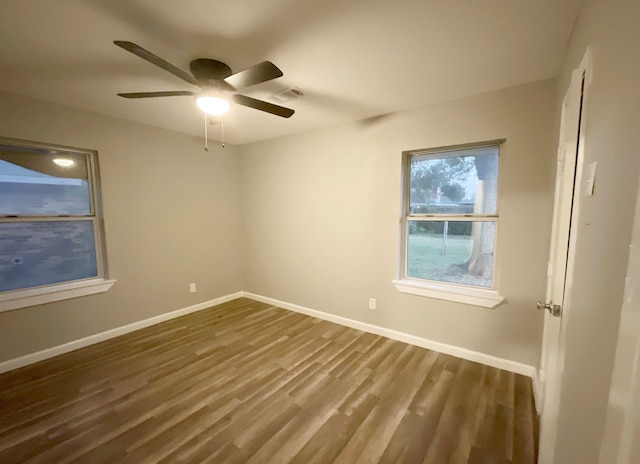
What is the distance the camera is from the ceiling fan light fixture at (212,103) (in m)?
1.92

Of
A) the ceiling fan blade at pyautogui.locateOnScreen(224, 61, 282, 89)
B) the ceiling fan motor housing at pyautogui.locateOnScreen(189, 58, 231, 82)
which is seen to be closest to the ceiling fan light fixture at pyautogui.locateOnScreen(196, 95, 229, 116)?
the ceiling fan motor housing at pyautogui.locateOnScreen(189, 58, 231, 82)

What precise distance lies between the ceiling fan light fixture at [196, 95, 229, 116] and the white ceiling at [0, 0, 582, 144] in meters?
0.26

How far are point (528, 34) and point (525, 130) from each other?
0.82 m

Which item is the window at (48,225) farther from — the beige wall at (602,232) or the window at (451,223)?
the beige wall at (602,232)

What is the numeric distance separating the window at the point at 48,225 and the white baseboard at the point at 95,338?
0.49 meters

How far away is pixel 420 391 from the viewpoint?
2115 mm

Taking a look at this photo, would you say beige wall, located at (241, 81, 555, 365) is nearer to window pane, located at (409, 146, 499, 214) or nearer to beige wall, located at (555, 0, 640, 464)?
window pane, located at (409, 146, 499, 214)

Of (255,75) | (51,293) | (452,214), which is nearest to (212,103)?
(255,75)

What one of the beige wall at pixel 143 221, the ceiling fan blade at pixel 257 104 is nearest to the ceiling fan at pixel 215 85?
the ceiling fan blade at pixel 257 104

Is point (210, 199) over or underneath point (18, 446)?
over

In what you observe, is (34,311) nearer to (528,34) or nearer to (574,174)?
(574,174)

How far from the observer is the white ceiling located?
1.41 m

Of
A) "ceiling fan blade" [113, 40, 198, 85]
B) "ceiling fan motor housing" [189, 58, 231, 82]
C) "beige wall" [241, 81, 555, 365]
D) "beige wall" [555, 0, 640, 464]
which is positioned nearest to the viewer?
"beige wall" [555, 0, 640, 464]


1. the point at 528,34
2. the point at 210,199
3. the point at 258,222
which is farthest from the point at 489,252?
the point at 210,199
